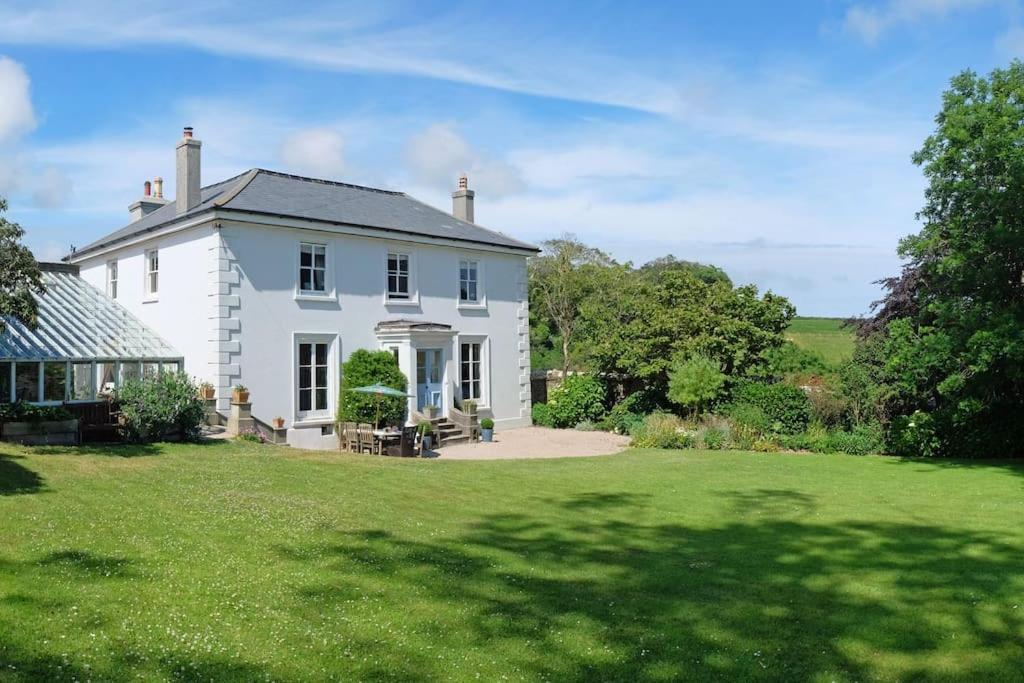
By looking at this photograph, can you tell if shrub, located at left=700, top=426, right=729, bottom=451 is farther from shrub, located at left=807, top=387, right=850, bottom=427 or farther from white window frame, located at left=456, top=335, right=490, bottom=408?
white window frame, located at left=456, top=335, right=490, bottom=408

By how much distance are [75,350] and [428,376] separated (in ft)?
34.2

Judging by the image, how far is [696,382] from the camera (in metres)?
26.1

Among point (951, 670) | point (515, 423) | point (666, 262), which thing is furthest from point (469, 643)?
point (666, 262)

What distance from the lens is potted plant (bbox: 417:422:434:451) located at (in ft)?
73.7

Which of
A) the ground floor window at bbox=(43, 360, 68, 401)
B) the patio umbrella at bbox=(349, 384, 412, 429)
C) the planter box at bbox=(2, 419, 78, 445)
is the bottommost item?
the planter box at bbox=(2, 419, 78, 445)

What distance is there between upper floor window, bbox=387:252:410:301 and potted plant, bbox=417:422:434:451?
4.83m

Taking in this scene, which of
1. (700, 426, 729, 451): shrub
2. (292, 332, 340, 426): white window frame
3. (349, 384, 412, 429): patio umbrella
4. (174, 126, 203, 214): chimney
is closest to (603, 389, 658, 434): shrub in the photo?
(700, 426, 729, 451): shrub

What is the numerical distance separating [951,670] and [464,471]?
12091 millimetres

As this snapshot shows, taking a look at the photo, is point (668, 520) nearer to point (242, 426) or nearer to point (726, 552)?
point (726, 552)

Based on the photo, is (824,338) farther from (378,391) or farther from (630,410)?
(378,391)

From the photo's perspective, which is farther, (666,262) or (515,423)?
(666,262)

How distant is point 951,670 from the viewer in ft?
21.4

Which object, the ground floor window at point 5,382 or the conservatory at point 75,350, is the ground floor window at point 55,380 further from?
the ground floor window at point 5,382

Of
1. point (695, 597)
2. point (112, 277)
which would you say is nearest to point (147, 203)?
point (112, 277)
